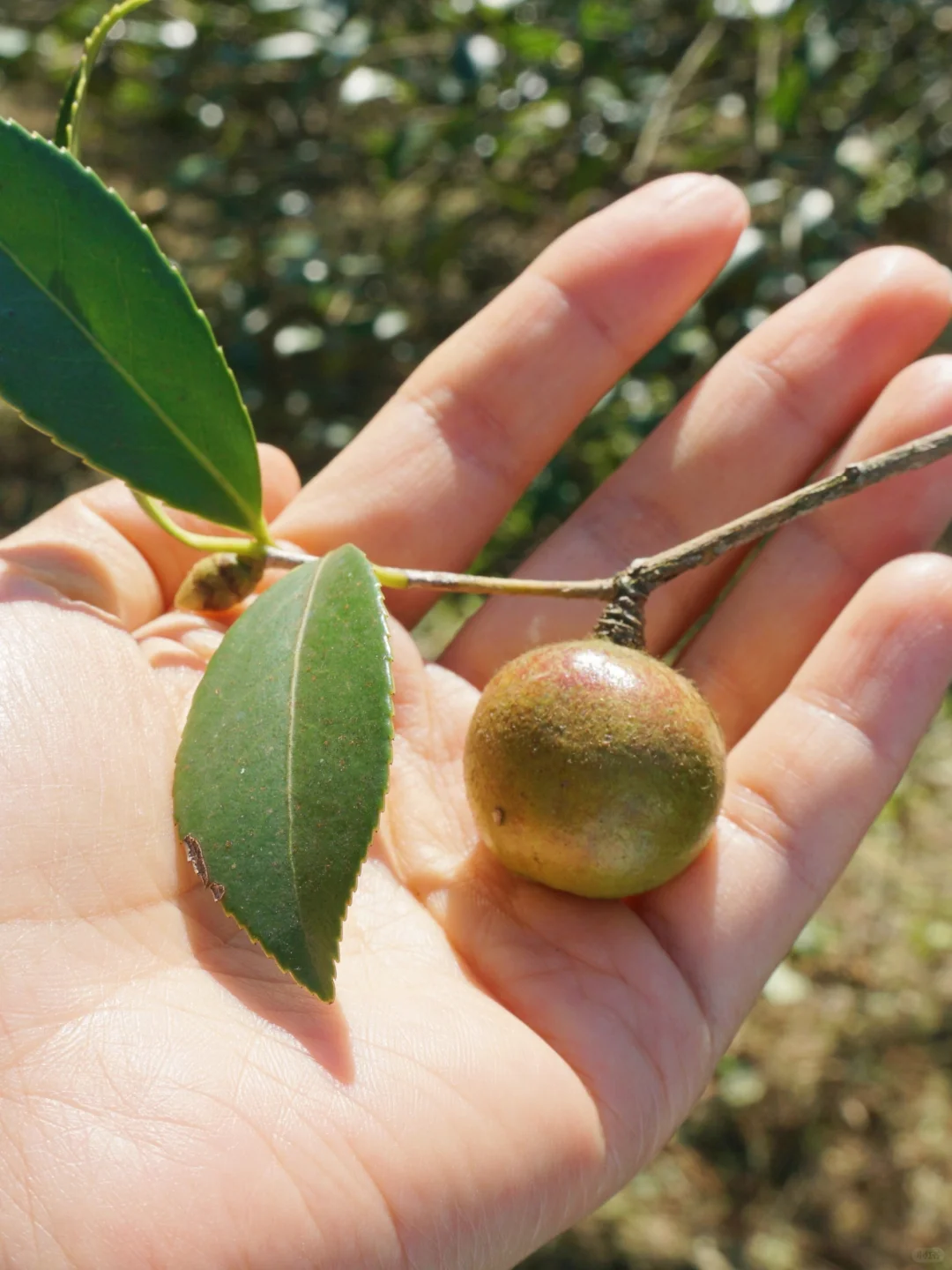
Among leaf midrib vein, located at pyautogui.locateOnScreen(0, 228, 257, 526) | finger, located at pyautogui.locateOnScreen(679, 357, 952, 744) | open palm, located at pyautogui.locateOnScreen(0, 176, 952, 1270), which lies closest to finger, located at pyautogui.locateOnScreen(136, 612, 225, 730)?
open palm, located at pyautogui.locateOnScreen(0, 176, 952, 1270)

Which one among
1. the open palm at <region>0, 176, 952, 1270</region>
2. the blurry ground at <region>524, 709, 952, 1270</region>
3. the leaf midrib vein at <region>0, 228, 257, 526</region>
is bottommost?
the blurry ground at <region>524, 709, 952, 1270</region>

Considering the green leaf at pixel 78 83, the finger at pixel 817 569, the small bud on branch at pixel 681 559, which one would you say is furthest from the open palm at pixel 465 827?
the green leaf at pixel 78 83

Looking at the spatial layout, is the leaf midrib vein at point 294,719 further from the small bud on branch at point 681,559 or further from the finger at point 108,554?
the finger at point 108,554

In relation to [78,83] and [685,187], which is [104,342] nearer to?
[78,83]

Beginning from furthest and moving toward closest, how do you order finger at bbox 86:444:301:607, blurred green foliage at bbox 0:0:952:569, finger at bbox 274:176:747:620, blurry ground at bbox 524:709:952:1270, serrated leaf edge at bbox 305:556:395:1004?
blurred green foliage at bbox 0:0:952:569
blurry ground at bbox 524:709:952:1270
finger at bbox 274:176:747:620
finger at bbox 86:444:301:607
serrated leaf edge at bbox 305:556:395:1004

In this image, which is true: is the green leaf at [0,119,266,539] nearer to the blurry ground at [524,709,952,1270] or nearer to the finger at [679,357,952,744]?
the finger at [679,357,952,744]

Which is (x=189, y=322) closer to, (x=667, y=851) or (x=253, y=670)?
(x=253, y=670)

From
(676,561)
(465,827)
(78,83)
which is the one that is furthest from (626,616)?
(78,83)
